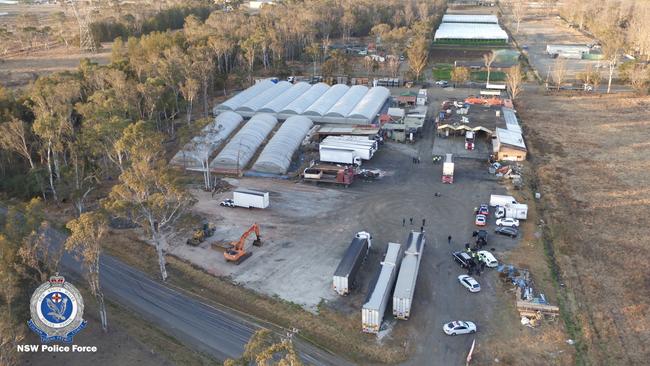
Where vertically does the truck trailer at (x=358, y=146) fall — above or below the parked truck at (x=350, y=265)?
above

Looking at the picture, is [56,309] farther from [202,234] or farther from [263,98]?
[263,98]

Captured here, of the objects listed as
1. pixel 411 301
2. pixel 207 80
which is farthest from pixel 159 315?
pixel 207 80

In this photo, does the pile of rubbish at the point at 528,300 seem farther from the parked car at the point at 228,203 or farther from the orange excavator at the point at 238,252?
the parked car at the point at 228,203

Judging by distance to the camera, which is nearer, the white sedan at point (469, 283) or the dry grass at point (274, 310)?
the dry grass at point (274, 310)

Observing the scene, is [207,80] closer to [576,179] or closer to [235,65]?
[235,65]

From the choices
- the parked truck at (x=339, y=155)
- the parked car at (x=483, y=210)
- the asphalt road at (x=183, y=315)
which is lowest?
the asphalt road at (x=183, y=315)

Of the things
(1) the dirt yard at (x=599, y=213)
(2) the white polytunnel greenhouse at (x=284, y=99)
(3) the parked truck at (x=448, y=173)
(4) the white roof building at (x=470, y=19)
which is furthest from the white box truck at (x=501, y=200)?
(4) the white roof building at (x=470, y=19)

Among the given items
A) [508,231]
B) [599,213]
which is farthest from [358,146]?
[599,213]

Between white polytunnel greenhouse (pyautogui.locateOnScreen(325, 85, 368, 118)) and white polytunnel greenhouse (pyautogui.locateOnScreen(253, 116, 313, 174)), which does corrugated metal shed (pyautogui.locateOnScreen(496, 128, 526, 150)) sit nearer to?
white polytunnel greenhouse (pyautogui.locateOnScreen(325, 85, 368, 118))
